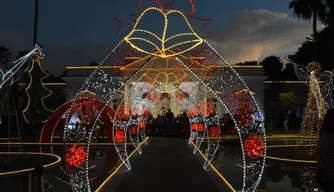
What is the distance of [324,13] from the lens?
3712 cm

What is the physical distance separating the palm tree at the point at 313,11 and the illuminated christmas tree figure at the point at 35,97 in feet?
71.0

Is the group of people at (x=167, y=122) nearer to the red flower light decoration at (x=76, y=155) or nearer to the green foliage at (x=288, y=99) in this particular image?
the green foliage at (x=288, y=99)

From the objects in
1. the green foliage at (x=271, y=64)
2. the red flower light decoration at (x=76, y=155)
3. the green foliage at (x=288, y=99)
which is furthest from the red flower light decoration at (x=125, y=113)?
the green foliage at (x=271, y=64)

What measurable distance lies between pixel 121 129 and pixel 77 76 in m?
23.8

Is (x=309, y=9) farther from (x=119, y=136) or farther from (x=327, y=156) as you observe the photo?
(x=327, y=156)

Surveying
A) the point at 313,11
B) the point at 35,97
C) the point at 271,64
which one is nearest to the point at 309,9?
the point at 313,11

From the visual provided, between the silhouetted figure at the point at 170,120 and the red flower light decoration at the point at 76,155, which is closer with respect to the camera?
the red flower light decoration at the point at 76,155

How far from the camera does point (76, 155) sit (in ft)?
28.6

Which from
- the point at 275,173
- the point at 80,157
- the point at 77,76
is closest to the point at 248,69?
the point at 77,76

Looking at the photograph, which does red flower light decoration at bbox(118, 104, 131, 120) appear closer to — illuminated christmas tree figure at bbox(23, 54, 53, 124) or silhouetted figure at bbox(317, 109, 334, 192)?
illuminated christmas tree figure at bbox(23, 54, 53, 124)

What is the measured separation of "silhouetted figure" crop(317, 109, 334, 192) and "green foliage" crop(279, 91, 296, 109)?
33545mm

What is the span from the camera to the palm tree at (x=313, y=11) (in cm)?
3728

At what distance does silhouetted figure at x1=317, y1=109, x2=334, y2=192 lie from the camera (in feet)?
18.4

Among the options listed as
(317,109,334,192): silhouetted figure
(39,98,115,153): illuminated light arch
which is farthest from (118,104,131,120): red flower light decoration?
(317,109,334,192): silhouetted figure
